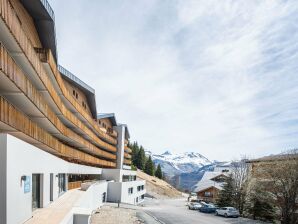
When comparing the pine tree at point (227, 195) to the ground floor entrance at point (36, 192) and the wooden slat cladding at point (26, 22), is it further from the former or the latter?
the ground floor entrance at point (36, 192)

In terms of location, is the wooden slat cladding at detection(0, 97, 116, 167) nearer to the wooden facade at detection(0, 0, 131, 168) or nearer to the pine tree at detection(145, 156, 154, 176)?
the wooden facade at detection(0, 0, 131, 168)

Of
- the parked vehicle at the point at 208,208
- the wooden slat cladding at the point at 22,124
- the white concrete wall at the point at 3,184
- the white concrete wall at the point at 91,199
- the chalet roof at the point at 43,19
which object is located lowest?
the parked vehicle at the point at 208,208

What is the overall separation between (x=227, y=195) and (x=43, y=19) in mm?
36249

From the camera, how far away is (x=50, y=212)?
46.8 ft

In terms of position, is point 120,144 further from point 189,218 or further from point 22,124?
point 22,124

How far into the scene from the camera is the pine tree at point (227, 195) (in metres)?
45.7

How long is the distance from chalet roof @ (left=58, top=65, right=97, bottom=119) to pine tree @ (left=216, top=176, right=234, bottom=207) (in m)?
24.3

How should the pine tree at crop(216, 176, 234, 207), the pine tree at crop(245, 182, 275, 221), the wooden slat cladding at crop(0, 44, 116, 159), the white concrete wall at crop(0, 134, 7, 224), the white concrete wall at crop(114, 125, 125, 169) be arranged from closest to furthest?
the white concrete wall at crop(0, 134, 7, 224) → the wooden slat cladding at crop(0, 44, 116, 159) → the pine tree at crop(245, 182, 275, 221) → the pine tree at crop(216, 176, 234, 207) → the white concrete wall at crop(114, 125, 125, 169)

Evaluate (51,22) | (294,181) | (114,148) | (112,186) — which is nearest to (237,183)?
(294,181)

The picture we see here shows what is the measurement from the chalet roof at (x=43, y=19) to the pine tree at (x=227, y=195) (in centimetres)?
3266

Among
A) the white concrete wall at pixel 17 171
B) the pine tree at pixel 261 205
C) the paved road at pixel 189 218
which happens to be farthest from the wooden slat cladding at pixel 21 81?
the pine tree at pixel 261 205

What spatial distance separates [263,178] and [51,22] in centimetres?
3020

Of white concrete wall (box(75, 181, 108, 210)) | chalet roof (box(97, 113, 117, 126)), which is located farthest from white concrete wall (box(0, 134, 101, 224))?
chalet roof (box(97, 113, 117, 126))

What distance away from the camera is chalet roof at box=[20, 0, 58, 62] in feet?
67.8
